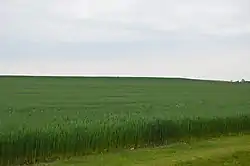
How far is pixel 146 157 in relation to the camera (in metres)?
20.7

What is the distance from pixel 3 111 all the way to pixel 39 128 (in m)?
7.89

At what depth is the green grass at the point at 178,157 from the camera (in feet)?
62.0

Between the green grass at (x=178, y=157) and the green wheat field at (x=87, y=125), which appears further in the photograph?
the green wheat field at (x=87, y=125)

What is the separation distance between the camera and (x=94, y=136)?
2277 centimetres

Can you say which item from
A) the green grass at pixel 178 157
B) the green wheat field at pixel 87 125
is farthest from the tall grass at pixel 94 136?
the green grass at pixel 178 157

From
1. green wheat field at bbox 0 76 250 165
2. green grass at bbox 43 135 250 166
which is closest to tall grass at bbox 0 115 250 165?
green wheat field at bbox 0 76 250 165

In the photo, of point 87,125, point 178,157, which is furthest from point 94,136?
point 178,157

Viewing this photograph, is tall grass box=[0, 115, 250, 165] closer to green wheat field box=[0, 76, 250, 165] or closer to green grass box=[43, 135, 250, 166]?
green wheat field box=[0, 76, 250, 165]

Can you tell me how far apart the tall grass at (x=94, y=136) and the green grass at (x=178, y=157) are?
36.2 inches

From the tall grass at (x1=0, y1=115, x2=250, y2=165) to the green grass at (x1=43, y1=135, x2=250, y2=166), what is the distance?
920 millimetres

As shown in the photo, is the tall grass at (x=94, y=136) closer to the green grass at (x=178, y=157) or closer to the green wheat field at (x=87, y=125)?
the green wheat field at (x=87, y=125)

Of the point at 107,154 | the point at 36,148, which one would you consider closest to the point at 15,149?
the point at 36,148

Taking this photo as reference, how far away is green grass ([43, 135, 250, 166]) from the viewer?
18891mm

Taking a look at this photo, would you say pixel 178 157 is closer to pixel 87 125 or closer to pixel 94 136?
pixel 94 136
